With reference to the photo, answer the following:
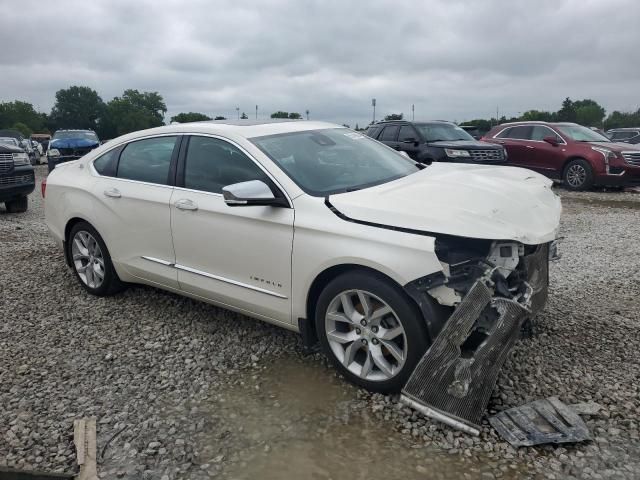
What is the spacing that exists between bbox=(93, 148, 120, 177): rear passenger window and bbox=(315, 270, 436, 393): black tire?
259 cm

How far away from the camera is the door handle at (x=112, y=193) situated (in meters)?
4.50

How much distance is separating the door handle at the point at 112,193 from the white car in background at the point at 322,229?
0.01m

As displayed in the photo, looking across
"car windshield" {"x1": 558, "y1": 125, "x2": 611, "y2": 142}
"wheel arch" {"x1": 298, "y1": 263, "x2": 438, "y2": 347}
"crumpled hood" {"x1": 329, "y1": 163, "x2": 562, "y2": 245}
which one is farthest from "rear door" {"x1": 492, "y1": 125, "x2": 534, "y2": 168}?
"wheel arch" {"x1": 298, "y1": 263, "x2": 438, "y2": 347}

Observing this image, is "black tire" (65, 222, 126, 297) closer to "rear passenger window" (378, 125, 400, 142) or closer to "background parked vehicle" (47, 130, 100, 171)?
"rear passenger window" (378, 125, 400, 142)

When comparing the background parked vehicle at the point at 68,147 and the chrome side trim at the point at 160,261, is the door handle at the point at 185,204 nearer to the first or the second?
the chrome side trim at the point at 160,261

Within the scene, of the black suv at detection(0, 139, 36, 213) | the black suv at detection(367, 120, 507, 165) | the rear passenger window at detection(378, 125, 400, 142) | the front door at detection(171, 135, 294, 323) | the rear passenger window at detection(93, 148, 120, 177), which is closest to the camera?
the front door at detection(171, 135, 294, 323)

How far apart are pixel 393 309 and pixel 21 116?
10927cm

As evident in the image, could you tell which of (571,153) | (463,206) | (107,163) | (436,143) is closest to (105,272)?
(107,163)

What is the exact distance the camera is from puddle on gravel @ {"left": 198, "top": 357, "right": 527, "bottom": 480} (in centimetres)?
256

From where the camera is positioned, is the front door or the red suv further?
the red suv

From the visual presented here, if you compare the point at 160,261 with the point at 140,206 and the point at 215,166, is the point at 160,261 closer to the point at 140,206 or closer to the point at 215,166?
the point at 140,206

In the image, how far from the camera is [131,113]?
101 meters

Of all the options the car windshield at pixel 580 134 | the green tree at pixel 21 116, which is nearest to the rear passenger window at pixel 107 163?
the car windshield at pixel 580 134

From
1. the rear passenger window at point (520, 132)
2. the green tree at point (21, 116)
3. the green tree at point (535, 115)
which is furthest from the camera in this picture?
the green tree at point (21, 116)
